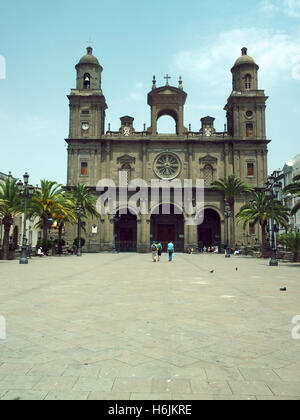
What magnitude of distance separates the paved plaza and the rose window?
37.8 m

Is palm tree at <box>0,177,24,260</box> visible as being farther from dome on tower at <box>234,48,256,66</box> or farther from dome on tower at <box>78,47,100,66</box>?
dome on tower at <box>234,48,256,66</box>

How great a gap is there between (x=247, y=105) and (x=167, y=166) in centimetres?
1410

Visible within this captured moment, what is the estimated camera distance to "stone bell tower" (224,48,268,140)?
45.9 meters

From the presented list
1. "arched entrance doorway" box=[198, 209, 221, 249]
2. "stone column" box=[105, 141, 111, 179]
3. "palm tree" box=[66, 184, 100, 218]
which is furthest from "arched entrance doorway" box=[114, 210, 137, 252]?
"arched entrance doorway" box=[198, 209, 221, 249]

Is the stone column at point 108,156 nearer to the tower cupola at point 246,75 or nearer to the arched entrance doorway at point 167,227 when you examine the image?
the arched entrance doorway at point 167,227

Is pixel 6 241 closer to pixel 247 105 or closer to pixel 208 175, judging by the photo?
pixel 208 175

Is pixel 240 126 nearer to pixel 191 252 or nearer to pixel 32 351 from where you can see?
pixel 191 252

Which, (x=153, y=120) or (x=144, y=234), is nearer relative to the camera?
(x=144, y=234)

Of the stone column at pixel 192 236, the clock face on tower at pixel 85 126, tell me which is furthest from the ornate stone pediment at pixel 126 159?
the stone column at pixel 192 236

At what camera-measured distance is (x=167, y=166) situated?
152ft

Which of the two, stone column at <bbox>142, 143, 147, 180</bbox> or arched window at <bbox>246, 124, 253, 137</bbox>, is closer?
stone column at <bbox>142, 143, 147, 180</bbox>

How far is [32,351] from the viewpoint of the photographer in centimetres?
459

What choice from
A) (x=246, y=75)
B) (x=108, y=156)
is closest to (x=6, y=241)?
(x=108, y=156)

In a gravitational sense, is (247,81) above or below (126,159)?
above
